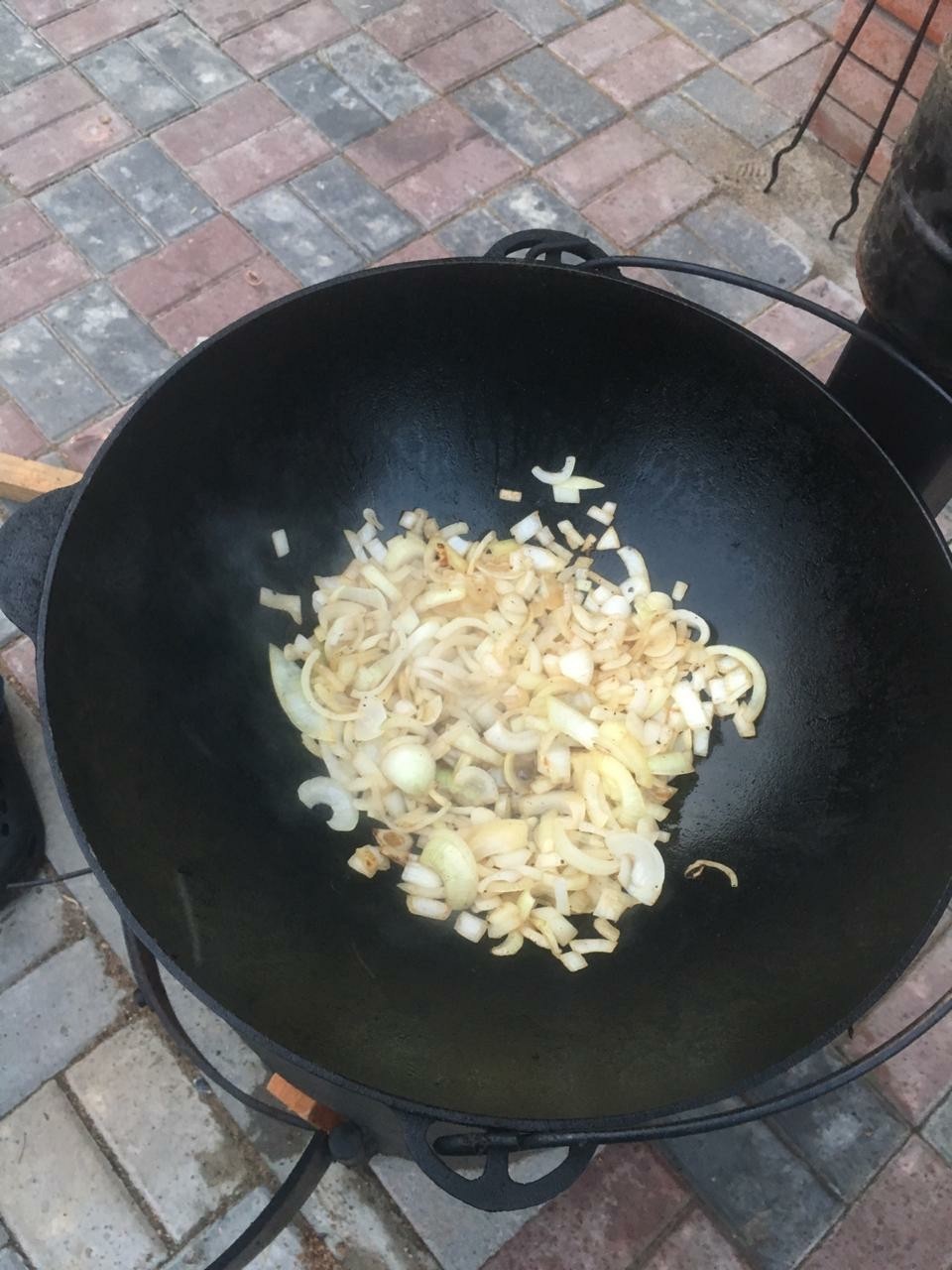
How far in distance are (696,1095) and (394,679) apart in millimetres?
1033

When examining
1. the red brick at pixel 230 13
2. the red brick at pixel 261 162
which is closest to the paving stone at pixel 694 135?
the red brick at pixel 261 162

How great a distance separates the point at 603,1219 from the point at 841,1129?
23.2 inches

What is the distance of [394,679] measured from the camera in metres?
2.26

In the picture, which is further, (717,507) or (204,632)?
(717,507)

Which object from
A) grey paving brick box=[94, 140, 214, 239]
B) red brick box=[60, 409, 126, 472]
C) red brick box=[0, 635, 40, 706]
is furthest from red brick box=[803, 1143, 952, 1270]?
grey paving brick box=[94, 140, 214, 239]

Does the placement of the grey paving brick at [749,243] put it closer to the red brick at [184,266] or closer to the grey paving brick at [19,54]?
the red brick at [184,266]

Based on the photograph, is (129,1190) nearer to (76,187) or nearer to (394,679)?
(394,679)

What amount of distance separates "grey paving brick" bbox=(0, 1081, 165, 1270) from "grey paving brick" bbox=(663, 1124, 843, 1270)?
Result: 1204 mm

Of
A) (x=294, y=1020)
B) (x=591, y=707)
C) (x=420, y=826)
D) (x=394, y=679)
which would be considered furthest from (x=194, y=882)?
(x=591, y=707)

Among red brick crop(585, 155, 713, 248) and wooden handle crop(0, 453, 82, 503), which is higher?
red brick crop(585, 155, 713, 248)

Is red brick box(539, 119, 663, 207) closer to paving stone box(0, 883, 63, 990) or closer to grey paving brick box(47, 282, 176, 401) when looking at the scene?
grey paving brick box(47, 282, 176, 401)

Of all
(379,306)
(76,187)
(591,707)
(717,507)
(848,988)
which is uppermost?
(379,306)

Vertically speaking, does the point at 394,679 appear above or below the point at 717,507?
below

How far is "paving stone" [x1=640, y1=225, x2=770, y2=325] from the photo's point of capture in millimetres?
3555
